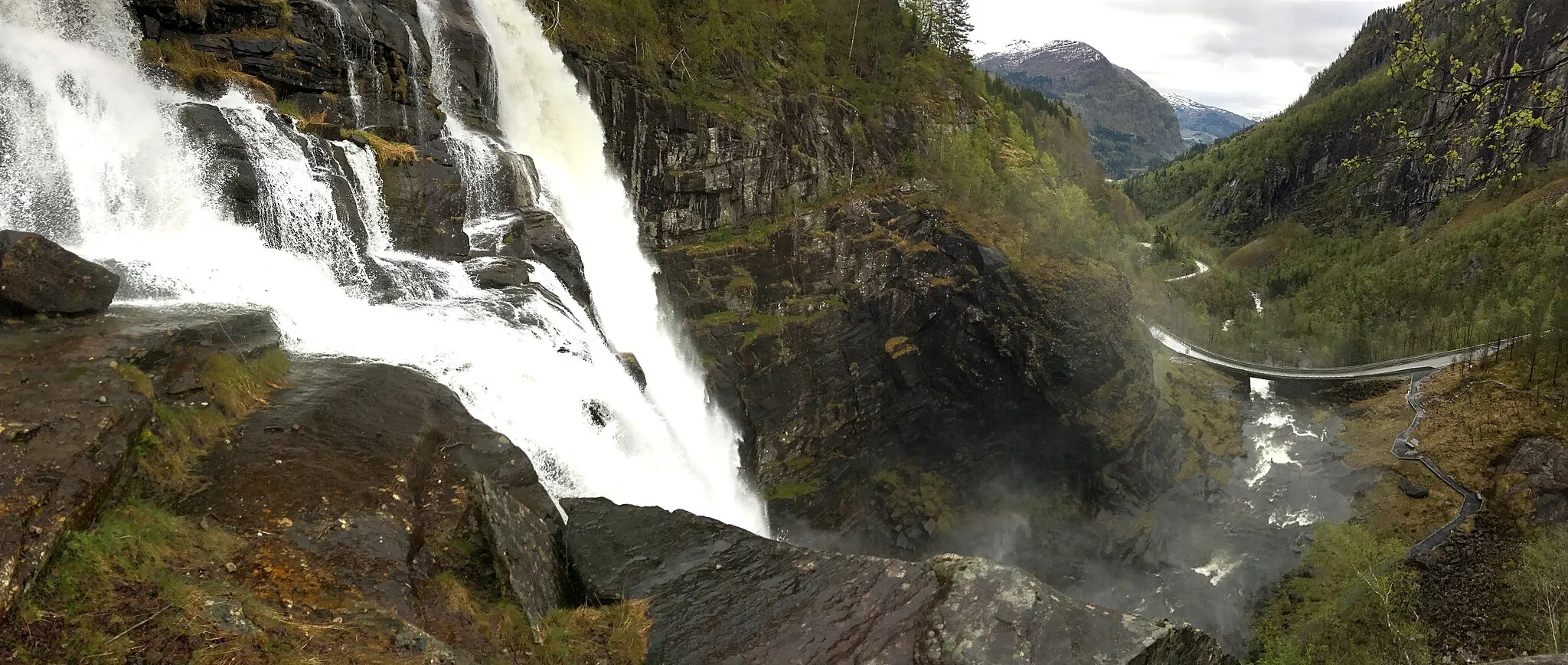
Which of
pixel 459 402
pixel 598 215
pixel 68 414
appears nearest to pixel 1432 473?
pixel 598 215

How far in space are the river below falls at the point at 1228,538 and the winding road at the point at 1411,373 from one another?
364 centimetres

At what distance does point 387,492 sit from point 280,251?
1012 cm

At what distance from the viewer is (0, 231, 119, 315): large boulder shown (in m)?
10.2

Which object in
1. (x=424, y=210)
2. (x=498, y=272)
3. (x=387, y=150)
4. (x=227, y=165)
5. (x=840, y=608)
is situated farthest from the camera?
(x=387, y=150)

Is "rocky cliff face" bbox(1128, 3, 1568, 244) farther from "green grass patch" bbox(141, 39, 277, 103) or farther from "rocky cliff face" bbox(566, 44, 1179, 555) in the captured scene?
"green grass patch" bbox(141, 39, 277, 103)

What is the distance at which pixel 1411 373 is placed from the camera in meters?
49.4

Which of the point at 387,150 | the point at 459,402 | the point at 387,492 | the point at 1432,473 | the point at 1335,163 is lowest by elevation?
the point at 1432,473

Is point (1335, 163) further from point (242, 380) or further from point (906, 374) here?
point (242, 380)

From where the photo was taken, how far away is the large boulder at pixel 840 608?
8891 mm

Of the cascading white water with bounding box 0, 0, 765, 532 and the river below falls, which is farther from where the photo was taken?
the river below falls

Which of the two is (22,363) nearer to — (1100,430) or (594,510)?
(594,510)

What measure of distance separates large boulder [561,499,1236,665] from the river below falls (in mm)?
30683

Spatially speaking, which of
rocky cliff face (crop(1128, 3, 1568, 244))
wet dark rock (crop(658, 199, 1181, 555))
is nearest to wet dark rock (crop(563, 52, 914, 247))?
wet dark rock (crop(658, 199, 1181, 555))

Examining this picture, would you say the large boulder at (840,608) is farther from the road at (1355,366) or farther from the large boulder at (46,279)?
the road at (1355,366)
